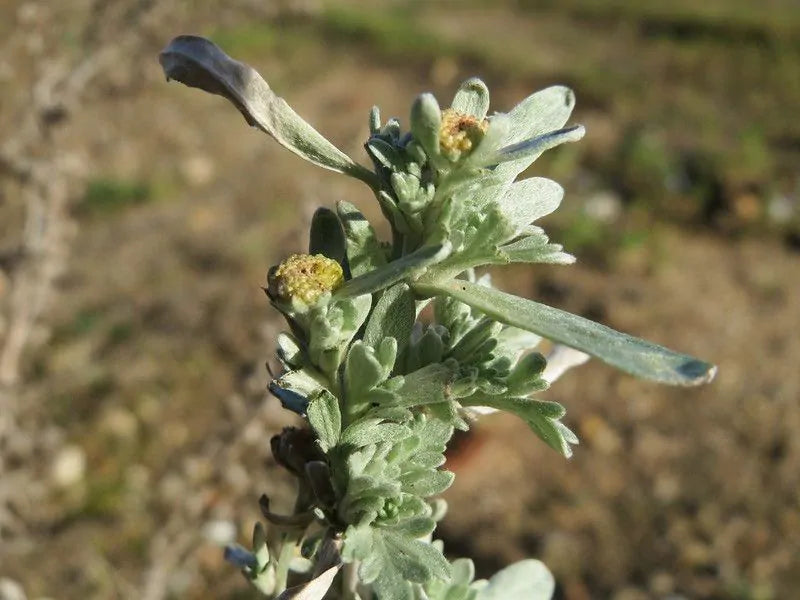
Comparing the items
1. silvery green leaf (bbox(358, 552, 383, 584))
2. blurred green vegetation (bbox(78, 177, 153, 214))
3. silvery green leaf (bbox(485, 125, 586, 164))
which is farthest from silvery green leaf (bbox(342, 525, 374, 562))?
blurred green vegetation (bbox(78, 177, 153, 214))

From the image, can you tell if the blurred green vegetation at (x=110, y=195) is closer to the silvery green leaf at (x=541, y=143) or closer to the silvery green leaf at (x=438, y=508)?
the silvery green leaf at (x=438, y=508)

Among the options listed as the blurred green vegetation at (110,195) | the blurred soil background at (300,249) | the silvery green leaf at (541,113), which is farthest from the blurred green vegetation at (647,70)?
the silvery green leaf at (541,113)

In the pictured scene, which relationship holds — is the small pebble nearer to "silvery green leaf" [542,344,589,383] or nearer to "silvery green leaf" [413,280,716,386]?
"silvery green leaf" [542,344,589,383]

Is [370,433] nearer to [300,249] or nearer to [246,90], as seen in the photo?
[246,90]

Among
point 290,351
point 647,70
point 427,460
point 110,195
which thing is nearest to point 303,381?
point 290,351

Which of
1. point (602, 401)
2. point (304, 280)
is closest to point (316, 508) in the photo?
point (304, 280)

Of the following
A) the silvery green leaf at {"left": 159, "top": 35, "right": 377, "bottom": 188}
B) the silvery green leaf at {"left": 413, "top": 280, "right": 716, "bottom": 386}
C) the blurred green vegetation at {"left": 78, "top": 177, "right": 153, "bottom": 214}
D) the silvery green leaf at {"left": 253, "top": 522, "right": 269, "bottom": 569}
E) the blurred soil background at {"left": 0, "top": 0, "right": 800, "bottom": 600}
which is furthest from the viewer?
the blurred green vegetation at {"left": 78, "top": 177, "right": 153, "bottom": 214}
